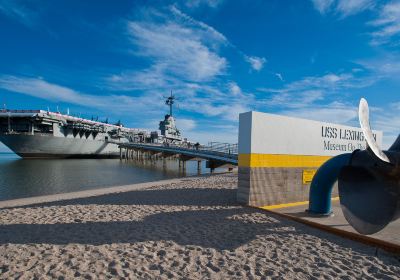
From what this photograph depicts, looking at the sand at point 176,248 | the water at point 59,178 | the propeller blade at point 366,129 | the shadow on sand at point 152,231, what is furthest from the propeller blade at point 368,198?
the water at point 59,178

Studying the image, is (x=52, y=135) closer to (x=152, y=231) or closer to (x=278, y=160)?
(x=278, y=160)

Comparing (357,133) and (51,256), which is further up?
(357,133)

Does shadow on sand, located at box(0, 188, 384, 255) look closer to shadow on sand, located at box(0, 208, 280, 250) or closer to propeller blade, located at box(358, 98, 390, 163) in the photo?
shadow on sand, located at box(0, 208, 280, 250)

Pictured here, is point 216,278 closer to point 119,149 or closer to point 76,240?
point 76,240

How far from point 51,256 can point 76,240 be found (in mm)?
842

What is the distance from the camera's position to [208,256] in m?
4.60

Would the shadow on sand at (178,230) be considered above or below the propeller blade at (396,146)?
below

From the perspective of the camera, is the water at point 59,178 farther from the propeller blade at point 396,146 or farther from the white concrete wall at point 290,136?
the propeller blade at point 396,146

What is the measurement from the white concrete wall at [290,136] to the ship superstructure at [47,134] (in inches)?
2033

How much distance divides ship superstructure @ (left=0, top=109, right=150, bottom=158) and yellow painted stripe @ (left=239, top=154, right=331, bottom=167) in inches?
2035

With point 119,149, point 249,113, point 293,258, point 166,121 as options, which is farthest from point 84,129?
point 293,258

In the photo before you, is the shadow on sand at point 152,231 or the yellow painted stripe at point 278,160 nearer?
the shadow on sand at point 152,231

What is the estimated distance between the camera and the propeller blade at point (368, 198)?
491 centimetres

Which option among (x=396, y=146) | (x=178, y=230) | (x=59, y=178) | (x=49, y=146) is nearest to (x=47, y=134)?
(x=49, y=146)
